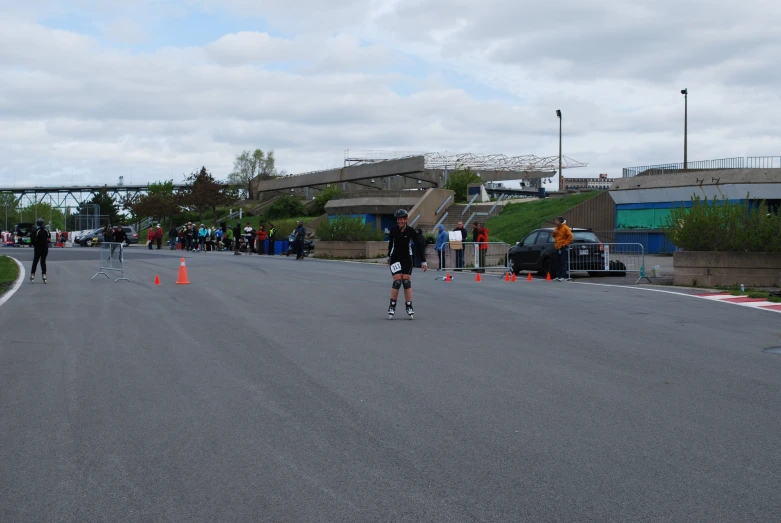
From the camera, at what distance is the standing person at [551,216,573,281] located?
22.5 m

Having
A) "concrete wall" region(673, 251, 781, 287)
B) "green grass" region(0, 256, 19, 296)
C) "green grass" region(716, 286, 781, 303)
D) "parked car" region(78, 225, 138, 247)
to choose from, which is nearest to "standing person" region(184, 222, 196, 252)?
"parked car" region(78, 225, 138, 247)

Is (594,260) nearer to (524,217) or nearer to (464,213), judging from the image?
(524,217)

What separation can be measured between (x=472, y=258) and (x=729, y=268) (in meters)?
10.00

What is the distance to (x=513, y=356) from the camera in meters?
9.51

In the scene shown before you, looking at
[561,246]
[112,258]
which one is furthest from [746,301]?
[112,258]

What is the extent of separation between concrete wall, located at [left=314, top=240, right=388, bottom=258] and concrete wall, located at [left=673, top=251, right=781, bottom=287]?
18.4 metres

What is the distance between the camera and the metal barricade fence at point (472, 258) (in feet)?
90.5

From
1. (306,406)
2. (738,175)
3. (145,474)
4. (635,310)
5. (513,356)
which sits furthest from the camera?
Answer: (738,175)

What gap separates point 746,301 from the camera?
16703mm

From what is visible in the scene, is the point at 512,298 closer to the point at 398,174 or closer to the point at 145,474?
the point at 145,474

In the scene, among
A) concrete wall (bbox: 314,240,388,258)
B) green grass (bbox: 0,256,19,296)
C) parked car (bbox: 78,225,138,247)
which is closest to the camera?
green grass (bbox: 0,256,19,296)

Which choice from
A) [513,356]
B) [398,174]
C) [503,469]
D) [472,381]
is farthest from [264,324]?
[398,174]

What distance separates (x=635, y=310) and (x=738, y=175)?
25911mm

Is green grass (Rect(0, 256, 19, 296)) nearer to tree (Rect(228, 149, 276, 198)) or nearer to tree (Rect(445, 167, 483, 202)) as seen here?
tree (Rect(445, 167, 483, 202))
